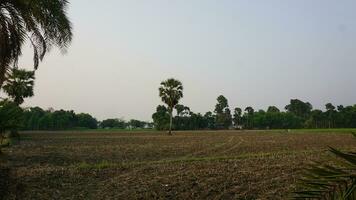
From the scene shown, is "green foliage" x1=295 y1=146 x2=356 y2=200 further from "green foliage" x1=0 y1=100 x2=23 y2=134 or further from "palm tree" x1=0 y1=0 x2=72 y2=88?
"green foliage" x1=0 y1=100 x2=23 y2=134

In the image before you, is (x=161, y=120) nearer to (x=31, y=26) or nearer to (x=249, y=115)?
(x=249, y=115)

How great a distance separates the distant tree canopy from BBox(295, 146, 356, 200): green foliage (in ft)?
406

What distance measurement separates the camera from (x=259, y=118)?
550 feet

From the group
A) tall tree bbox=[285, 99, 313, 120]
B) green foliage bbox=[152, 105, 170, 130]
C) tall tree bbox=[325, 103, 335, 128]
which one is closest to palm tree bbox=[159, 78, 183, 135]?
green foliage bbox=[152, 105, 170, 130]

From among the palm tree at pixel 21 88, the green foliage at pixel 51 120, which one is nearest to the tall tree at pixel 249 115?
the green foliage at pixel 51 120

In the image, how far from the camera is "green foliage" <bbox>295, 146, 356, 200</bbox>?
6.95 ft

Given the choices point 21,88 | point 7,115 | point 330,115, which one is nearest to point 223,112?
point 330,115

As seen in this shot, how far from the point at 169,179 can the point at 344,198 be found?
15726 millimetres

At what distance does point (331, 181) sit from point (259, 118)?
16727cm

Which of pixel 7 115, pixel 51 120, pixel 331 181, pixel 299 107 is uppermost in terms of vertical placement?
pixel 299 107

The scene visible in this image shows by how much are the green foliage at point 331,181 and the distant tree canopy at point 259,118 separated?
12371cm


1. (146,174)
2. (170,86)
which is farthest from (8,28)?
(170,86)

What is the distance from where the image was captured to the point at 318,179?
217 cm

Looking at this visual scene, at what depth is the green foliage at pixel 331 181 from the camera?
2.12m
